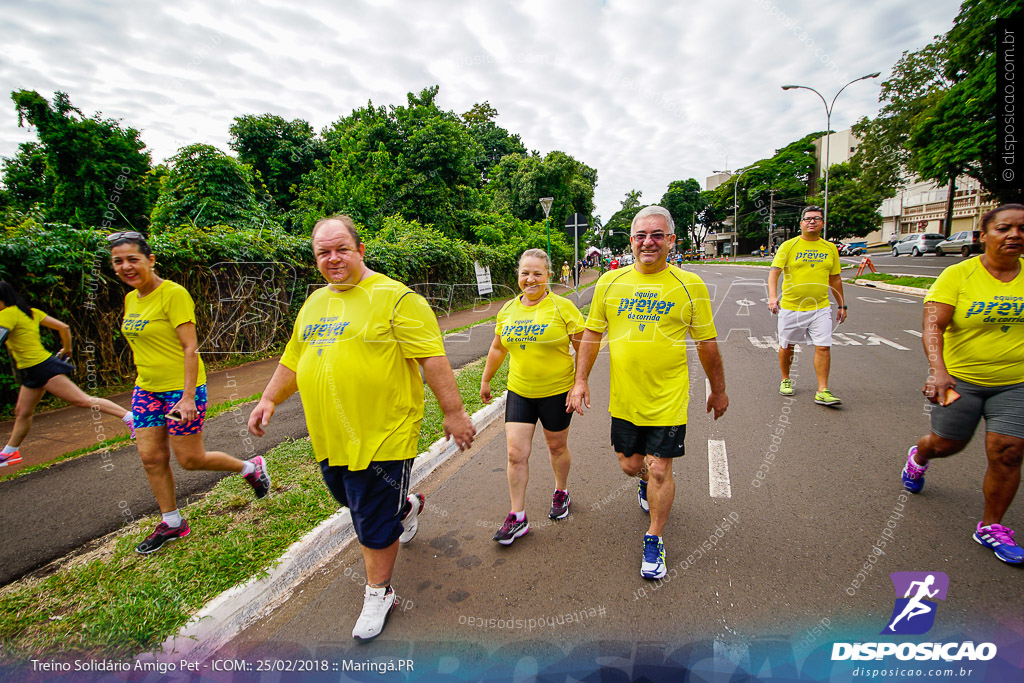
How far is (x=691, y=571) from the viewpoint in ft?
8.49

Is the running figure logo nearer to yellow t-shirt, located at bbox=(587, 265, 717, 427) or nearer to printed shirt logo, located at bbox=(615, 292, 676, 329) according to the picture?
yellow t-shirt, located at bbox=(587, 265, 717, 427)

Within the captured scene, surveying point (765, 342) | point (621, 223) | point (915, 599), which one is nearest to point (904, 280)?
point (765, 342)

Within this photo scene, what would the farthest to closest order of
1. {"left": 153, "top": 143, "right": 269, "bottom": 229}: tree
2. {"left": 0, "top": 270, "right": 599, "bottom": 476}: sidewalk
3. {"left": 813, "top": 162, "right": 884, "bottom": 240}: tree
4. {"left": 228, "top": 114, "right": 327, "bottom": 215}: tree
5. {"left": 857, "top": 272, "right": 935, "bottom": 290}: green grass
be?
1. {"left": 813, "top": 162, "right": 884, "bottom": 240}: tree
2. {"left": 228, "top": 114, "right": 327, "bottom": 215}: tree
3. {"left": 857, "top": 272, "right": 935, "bottom": 290}: green grass
4. {"left": 153, "top": 143, "right": 269, "bottom": 229}: tree
5. {"left": 0, "top": 270, "right": 599, "bottom": 476}: sidewalk

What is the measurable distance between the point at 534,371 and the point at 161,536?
256 cm

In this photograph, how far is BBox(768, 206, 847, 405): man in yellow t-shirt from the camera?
5141mm

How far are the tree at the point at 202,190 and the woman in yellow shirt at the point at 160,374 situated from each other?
38.6 ft

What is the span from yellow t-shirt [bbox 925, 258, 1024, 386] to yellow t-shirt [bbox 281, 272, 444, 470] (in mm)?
2932

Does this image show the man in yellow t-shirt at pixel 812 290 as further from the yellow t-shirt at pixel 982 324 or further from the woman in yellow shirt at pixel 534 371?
the woman in yellow shirt at pixel 534 371

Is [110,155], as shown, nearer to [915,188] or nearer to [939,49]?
[939,49]

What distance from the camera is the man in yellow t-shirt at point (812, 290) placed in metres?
5.14

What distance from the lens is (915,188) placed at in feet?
160

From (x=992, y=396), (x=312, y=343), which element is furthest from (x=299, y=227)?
(x=992, y=396)

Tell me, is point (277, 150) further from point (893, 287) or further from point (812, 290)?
point (893, 287)

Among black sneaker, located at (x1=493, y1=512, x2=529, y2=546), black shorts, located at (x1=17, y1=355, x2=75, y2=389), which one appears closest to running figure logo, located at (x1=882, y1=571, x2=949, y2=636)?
black sneaker, located at (x1=493, y1=512, x2=529, y2=546)
